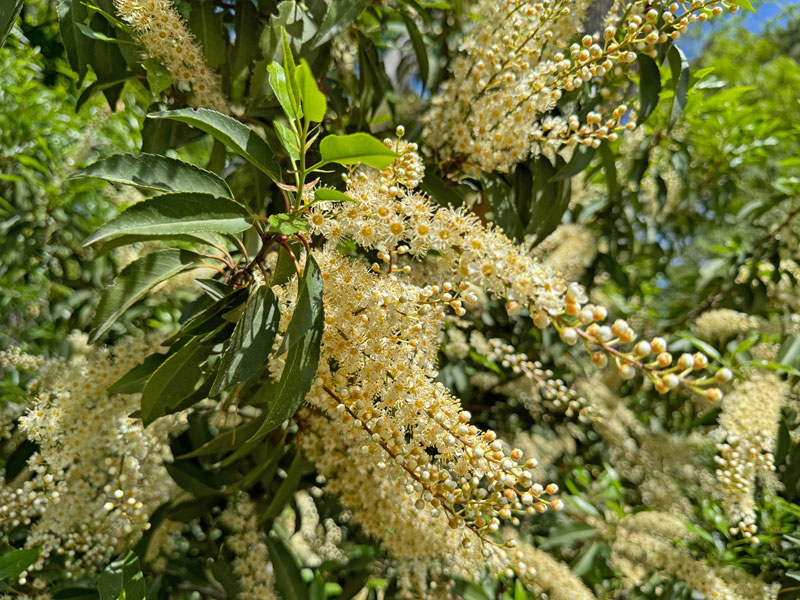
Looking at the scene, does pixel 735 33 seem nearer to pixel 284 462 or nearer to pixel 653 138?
pixel 653 138

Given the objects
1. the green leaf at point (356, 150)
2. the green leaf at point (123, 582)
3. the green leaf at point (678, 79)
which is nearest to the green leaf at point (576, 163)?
the green leaf at point (678, 79)

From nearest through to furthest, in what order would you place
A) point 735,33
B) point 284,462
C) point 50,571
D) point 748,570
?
point 50,571 → point 284,462 → point 748,570 → point 735,33

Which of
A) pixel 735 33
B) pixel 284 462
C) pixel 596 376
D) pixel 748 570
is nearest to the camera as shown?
pixel 284 462

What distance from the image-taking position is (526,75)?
3.67 feet

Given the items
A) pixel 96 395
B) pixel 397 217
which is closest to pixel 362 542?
pixel 96 395

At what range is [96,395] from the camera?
118cm

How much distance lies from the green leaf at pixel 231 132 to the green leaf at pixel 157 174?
73mm

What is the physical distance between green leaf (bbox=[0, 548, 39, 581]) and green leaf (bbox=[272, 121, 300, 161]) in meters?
0.95

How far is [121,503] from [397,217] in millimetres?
912

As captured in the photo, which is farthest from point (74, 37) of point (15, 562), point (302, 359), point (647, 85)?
point (647, 85)

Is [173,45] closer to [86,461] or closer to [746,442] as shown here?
[86,461]

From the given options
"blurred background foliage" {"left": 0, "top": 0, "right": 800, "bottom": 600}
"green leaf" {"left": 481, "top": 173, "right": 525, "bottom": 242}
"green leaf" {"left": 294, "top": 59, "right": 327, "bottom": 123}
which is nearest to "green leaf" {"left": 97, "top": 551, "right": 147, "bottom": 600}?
"blurred background foliage" {"left": 0, "top": 0, "right": 800, "bottom": 600}

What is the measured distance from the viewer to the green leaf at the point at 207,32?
1.12m

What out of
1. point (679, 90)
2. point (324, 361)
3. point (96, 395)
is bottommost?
point (96, 395)
